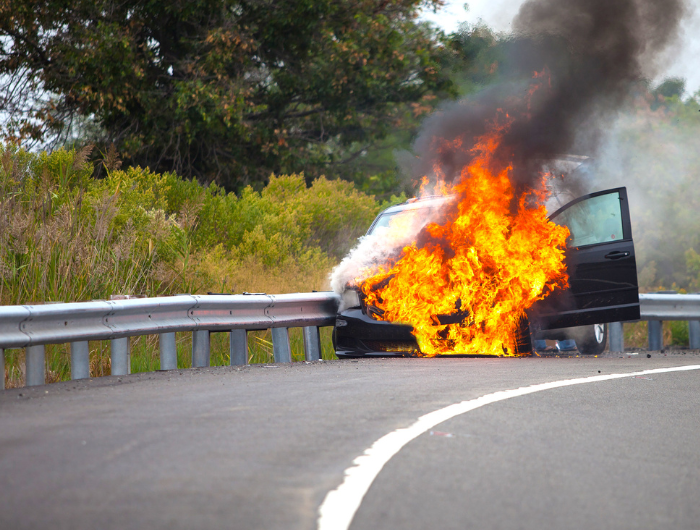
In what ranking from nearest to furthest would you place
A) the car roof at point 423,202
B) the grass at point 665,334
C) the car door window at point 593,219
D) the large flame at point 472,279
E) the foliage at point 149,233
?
the foliage at point 149,233 < the large flame at point 472,279 < the car door window at point 593,219 < the car roof at point 423,202 < the grass at point 665,334

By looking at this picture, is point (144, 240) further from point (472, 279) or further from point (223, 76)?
point (223, 76)

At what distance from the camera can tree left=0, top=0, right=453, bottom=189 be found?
810 inches

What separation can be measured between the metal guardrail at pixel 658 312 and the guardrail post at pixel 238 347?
18.9 ft

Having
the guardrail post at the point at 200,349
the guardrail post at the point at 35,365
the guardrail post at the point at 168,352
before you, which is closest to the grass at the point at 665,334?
the guardrail post at the point at 200,349

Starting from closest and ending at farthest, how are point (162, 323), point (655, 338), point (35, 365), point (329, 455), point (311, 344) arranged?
point (329, 455) < point (35, 365) < point (162, 323) < point (311, 344) < point (655, 338)

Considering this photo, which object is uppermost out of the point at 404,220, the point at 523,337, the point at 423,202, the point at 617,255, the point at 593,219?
the point at 423,202

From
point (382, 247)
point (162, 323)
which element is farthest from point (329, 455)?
point (382, 247)

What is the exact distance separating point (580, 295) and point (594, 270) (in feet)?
1.10

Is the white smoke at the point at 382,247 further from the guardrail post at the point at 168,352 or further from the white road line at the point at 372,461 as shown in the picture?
the white road line at the point at 372,461

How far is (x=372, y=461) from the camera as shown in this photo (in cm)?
517

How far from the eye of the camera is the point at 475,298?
36.4 ft

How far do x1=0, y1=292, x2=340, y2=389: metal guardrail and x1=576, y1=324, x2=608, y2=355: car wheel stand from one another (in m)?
3.72

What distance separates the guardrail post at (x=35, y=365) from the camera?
27.2 feet

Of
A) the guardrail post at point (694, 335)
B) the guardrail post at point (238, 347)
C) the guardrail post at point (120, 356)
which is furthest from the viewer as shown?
the guardrail post at point (694, 335)
